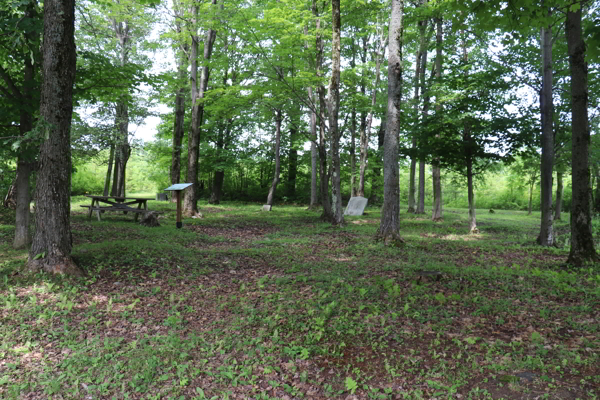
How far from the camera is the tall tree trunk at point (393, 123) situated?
841cm

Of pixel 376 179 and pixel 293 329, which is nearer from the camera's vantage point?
pixel 293 329

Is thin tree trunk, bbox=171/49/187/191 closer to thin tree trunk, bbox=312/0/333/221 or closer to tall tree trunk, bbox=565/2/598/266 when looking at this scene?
thin tree trunk, bbox=312/0/333/221

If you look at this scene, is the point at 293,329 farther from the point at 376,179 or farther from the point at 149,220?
the point at 376,179

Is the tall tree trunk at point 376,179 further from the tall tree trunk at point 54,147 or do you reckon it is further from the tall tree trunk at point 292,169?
the tall tree trunk at point 54,147

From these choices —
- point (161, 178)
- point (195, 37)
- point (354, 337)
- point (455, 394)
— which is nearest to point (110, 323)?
point (354, 337)

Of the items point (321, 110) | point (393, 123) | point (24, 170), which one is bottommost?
point (24, 170)

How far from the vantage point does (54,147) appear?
5.04 meters

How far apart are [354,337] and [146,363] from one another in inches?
78.8

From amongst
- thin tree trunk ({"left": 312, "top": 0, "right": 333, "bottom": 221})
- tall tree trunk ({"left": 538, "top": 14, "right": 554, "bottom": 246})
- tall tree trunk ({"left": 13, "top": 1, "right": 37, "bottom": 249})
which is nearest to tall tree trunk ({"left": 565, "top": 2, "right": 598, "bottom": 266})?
tall tree trunk ({"left": 538, "top": 14, "right": 554, "bottom": 246})

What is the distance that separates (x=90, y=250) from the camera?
6273 mm

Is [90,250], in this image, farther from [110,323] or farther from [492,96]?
[492,96]

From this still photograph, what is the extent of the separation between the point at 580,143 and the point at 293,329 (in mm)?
5930

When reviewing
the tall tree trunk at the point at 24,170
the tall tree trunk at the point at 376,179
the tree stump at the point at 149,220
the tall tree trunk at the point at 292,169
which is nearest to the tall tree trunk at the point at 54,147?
the tall tree trunk at the point at 24,170

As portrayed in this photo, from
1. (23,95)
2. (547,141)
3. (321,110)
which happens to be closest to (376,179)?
(321,110)
